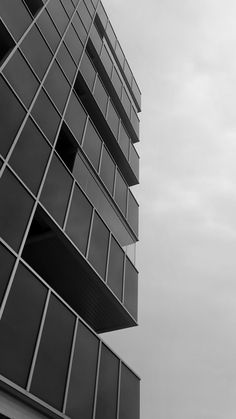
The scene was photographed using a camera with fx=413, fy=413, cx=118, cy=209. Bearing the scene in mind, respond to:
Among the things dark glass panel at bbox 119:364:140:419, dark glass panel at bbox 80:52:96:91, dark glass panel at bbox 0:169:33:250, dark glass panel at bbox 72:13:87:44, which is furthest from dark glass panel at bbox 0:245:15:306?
dark glass panel at bbox 72:13:87:44

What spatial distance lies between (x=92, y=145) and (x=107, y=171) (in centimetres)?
123

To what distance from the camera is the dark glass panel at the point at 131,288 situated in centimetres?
1373

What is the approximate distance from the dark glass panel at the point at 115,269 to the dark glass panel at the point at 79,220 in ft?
5.15

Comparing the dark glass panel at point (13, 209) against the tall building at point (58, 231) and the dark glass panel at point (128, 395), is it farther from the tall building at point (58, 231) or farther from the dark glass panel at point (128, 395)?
the dark glass panel at point (128, 395)

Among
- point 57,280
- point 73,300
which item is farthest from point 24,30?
point 73,300

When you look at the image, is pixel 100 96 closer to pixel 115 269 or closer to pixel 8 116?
pixel 115 269

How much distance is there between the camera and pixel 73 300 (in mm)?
13312

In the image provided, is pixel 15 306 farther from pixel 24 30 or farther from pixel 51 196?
pixel 24 30

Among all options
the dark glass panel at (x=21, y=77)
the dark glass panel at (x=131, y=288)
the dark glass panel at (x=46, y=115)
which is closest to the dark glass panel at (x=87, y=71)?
the dark glass panel at (x=46, y=115)

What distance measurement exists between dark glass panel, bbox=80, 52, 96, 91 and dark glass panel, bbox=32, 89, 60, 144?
4.81 m

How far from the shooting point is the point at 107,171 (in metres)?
15.8

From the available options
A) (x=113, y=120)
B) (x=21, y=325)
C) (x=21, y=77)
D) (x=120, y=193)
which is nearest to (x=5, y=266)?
(x=21, y=325)

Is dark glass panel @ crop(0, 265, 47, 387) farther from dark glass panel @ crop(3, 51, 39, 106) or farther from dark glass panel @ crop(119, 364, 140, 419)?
dark glass panel @ crop(3, 51, 39, 106)

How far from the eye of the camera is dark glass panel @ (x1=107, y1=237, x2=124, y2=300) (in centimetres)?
1283
